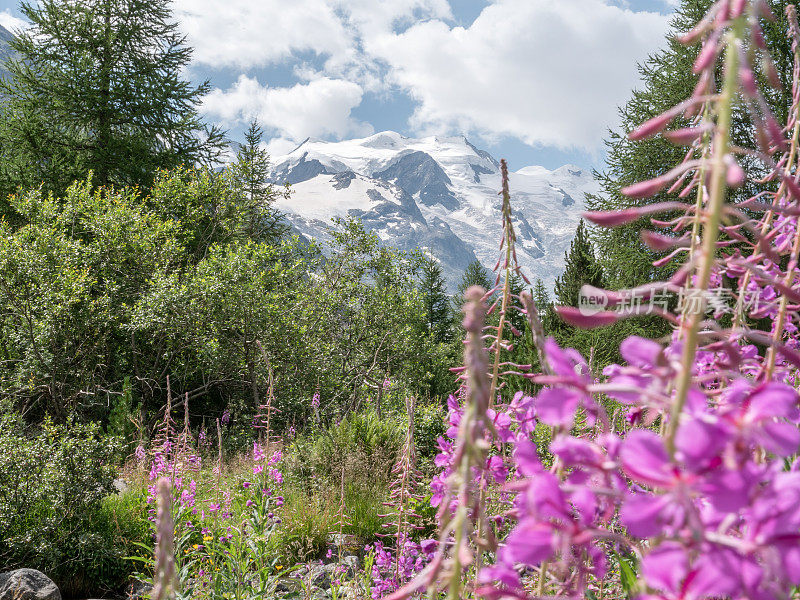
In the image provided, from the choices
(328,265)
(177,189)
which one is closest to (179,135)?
(177,189)

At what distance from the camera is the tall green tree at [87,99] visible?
14.2 metres

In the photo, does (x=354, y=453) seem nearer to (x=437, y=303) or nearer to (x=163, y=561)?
(x=163, y=561)

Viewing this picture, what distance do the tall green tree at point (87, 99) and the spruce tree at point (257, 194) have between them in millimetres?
2644

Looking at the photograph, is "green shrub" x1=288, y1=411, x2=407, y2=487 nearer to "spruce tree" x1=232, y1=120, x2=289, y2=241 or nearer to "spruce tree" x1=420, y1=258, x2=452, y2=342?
"spruce tree" x1=232, y1=120, x2=289, y2=241

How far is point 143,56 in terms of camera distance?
53.3 feet

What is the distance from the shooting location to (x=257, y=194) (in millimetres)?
19047

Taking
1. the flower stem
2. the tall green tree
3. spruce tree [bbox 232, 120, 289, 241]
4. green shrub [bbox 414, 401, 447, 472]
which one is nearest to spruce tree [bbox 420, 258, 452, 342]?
spruce tree [bbox 232, 120, 289, 241]

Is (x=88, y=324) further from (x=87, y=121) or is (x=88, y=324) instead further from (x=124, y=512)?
(x=87, y=121)

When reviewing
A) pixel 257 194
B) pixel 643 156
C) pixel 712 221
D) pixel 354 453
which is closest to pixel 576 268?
pixel 643 156

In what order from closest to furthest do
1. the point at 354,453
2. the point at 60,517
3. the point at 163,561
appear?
1. the point at 163,561
2. the point at 60,517
3. the point at 354,453

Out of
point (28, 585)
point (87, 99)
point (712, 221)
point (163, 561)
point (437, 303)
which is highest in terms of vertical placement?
point (87, 99)

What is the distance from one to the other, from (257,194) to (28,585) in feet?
53.9

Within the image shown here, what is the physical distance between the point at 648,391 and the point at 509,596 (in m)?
0.32

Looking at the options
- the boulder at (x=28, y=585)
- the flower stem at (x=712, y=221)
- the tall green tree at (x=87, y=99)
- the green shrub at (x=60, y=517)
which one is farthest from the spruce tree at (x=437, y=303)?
the flower stem at (x=712, y=221)
